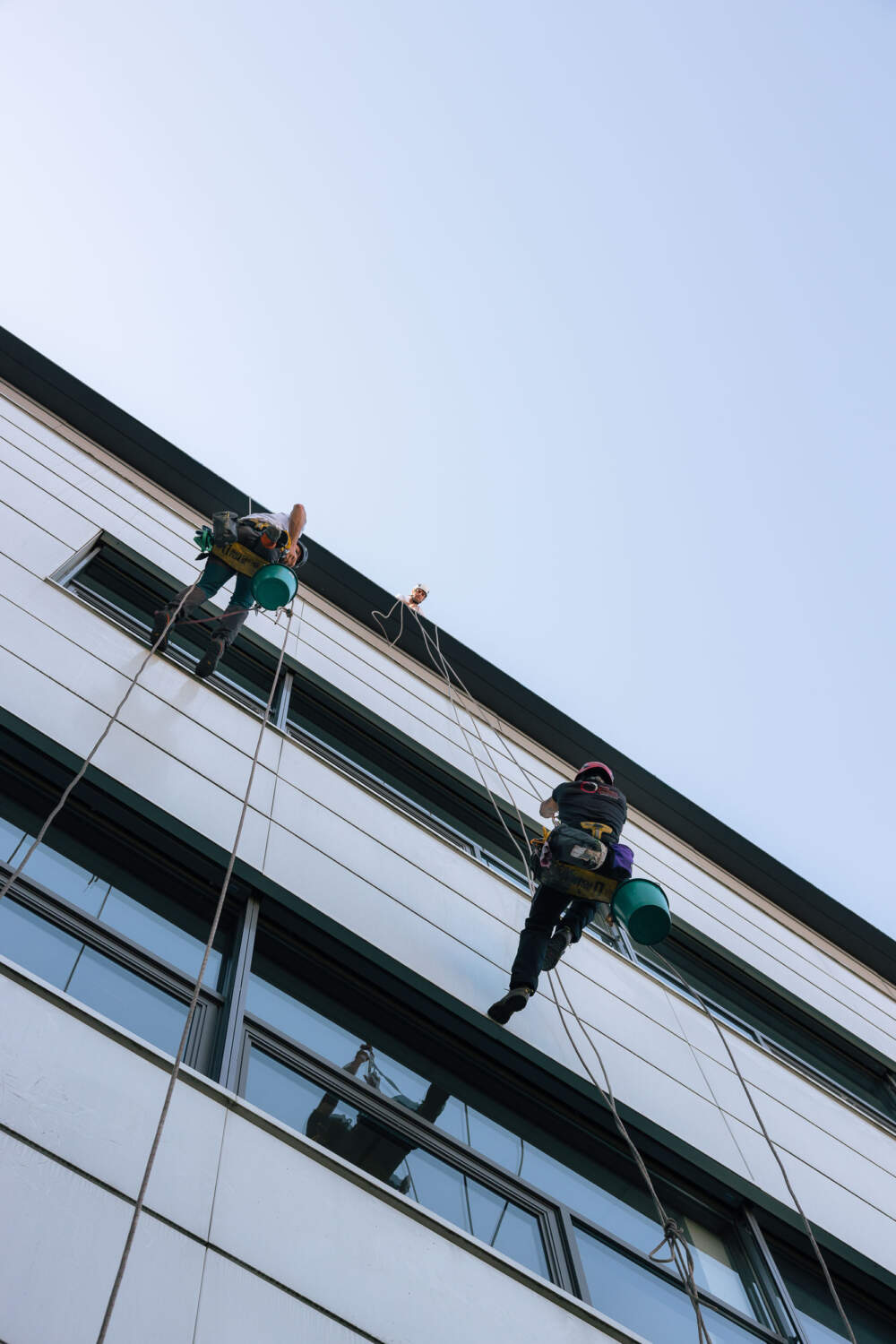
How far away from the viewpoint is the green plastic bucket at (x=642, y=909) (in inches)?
218

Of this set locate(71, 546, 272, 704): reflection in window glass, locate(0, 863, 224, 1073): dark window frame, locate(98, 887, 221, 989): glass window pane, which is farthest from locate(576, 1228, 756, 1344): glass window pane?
locate(71, 546, 272, 704): reflection in window glass

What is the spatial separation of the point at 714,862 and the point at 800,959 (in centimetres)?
139

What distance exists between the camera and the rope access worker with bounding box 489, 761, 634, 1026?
5.49 metres

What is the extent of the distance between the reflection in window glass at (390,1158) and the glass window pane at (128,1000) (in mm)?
346

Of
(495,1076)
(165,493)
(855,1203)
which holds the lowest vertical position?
(495,1076)

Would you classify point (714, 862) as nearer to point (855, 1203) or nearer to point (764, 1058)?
point (764, 1058)

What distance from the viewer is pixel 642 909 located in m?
5.54

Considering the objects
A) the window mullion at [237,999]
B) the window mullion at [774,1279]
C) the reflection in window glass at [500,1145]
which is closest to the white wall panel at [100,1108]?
the window mullion at [237,999]

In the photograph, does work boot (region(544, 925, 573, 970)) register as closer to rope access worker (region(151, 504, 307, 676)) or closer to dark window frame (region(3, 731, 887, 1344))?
dark window frame (region(3, 731, 887, 1344))

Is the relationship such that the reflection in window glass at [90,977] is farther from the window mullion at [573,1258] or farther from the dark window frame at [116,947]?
the window mullion at [573,1258]

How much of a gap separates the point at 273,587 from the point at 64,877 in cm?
233

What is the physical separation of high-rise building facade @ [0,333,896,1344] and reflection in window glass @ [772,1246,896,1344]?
22 mm

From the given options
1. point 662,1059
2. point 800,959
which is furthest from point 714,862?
point 662,1059

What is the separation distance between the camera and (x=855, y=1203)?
6434mm
